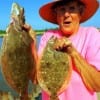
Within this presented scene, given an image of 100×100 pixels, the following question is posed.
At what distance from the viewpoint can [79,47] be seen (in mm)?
3059

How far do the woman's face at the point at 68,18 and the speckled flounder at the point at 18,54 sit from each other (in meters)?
0.32

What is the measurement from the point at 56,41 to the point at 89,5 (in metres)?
0.59

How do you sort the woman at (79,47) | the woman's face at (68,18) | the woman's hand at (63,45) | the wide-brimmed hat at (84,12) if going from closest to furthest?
the woman's hand at (63,45), the woman at (79,47), the woman's face at (68,18), the wide-brimmed hat at (84,12)

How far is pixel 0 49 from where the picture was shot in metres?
2.77

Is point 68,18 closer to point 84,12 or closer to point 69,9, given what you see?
point 69,9

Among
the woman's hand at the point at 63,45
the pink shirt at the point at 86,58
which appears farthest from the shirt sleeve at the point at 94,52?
the woman's hand at the point at 63,45

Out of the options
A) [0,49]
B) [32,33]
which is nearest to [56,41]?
[32,33]

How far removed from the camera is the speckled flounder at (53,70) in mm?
2760

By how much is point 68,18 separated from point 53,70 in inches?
15.8

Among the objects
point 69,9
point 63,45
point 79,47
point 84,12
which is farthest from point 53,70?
A: point 84,12

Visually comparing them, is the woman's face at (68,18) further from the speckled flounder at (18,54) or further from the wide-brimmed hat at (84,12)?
the speckled flounder at (18,54)

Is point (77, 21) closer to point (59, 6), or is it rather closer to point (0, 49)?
point (59, 6)

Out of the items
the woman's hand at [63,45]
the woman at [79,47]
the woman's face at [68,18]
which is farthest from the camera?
the woman's face at [68,18]

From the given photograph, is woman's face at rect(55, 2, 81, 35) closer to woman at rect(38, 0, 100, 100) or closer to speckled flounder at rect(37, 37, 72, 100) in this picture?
woman at rect(38, 0, 100, 100)
